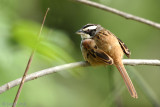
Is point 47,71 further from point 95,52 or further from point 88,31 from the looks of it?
point 88,31

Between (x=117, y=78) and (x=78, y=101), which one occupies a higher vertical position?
(x=117, y=78)

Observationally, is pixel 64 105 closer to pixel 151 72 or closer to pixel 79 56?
pixel 79 56

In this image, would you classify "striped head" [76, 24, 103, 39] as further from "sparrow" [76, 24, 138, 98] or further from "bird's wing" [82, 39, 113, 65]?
"bird's wing" [82, 39, 113, 65]

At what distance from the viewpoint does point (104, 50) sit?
14.5 feet

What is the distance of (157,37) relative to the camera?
27.6ft

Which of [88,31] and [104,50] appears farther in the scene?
[88,31]

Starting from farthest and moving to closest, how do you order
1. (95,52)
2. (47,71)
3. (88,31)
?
(88,31) → (95,52) → (47,71)

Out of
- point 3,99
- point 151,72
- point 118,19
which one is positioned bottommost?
point 151,72

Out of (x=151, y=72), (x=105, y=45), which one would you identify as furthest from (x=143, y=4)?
(x=105, y=45)

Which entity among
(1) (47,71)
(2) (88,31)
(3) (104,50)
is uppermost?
(1) (47,71)

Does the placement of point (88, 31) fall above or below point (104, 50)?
above

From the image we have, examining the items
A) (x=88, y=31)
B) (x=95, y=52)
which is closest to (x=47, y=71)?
(x=95, y=52)

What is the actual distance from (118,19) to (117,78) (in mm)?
3391

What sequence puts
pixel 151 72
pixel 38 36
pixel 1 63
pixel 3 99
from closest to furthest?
pixel 38 36
pixel 1 63
pixel 3 99
pixel 151 72
